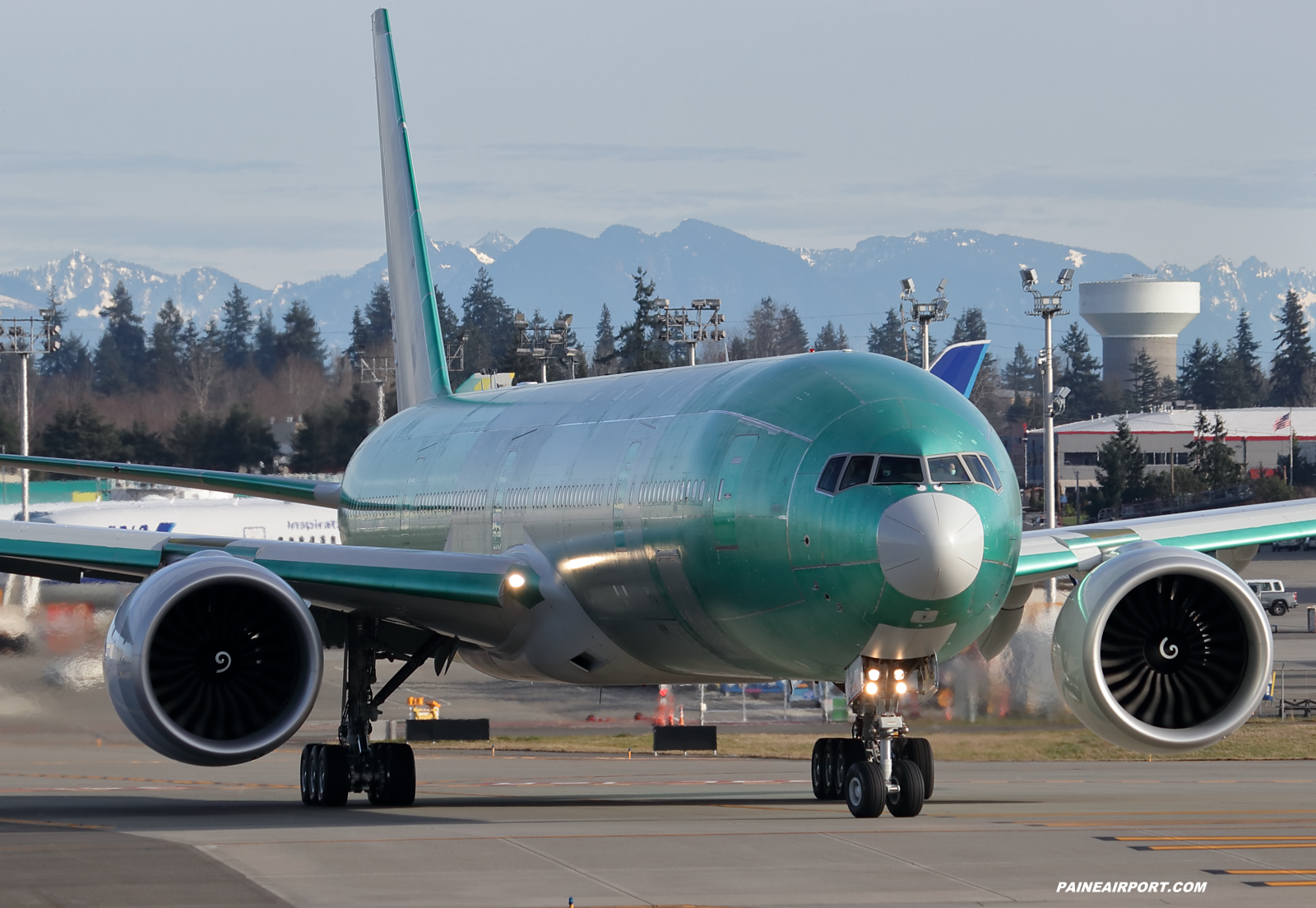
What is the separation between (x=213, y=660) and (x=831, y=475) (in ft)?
19.8

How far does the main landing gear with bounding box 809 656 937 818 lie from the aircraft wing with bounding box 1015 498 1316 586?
254 centimetres

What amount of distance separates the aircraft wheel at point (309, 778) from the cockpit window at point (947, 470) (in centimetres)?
909

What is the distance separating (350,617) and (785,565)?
22.4 ft

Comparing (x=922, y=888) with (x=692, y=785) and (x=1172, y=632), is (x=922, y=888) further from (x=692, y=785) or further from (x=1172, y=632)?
(x=692, y=785)

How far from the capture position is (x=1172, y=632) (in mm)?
18000

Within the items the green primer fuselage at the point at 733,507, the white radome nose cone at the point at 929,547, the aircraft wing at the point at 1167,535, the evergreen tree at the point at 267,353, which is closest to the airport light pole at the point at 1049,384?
the aircraft wing at the point at 1167,535

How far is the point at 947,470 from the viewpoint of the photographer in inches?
624

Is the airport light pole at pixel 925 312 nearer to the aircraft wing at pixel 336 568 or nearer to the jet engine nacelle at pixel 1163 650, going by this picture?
the aircraft wing at pixel 336 568

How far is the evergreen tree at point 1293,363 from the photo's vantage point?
178500 millimetres

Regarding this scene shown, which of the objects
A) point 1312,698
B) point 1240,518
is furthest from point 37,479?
point 1240,518

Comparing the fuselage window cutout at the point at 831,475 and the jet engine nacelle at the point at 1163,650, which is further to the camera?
the jet engine nacelle at the point at 1163,650

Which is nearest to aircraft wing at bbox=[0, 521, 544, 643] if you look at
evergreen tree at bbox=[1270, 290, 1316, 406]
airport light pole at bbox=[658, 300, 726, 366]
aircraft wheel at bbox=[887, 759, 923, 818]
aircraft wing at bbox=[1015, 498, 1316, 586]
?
aircraft wheel at bbox=[887, 759, 923, 818]

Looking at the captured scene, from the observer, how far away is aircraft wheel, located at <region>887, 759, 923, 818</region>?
57.0 feet

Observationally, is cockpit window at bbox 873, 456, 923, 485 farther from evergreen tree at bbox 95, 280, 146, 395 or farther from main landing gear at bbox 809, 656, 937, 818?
evergreen tree at bbox 95, 280, 146, 395
